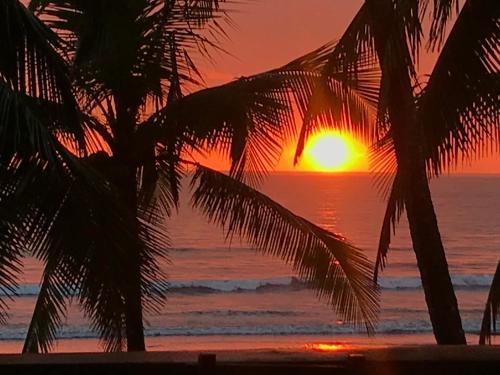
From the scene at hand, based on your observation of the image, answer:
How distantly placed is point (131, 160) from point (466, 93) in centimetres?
302

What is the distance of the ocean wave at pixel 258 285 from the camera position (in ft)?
81.3

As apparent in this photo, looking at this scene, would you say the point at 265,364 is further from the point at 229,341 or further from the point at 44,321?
the point at 229,341

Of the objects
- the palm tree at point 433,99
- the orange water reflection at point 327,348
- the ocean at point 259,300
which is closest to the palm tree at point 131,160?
the ocean at point 259,300

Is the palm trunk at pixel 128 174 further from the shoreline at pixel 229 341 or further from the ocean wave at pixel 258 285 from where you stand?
the ocean wave at pixel 258 285

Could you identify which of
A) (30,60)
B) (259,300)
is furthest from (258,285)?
(30,60)

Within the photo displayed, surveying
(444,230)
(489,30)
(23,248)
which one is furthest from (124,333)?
(444,230)

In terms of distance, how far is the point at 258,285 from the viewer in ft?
84.7

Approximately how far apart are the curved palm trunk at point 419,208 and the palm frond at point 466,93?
27 centimetres

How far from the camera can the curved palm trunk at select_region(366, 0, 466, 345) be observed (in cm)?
521

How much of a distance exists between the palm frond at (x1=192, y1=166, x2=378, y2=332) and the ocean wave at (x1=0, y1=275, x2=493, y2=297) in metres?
17.0

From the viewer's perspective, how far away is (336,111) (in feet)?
22.7

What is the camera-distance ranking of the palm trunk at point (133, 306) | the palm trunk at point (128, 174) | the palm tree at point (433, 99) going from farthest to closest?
1. the palm trunk at point (128, 174)
2. the palm trunk at point (133, 306)
3. the palm tree at point (433, 99)

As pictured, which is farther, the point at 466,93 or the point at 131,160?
the point at 131,160

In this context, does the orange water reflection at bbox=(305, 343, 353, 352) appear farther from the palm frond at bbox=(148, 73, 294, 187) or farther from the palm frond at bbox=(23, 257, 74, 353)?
the palm frond at bbox=(23, 257, 74, 353)
